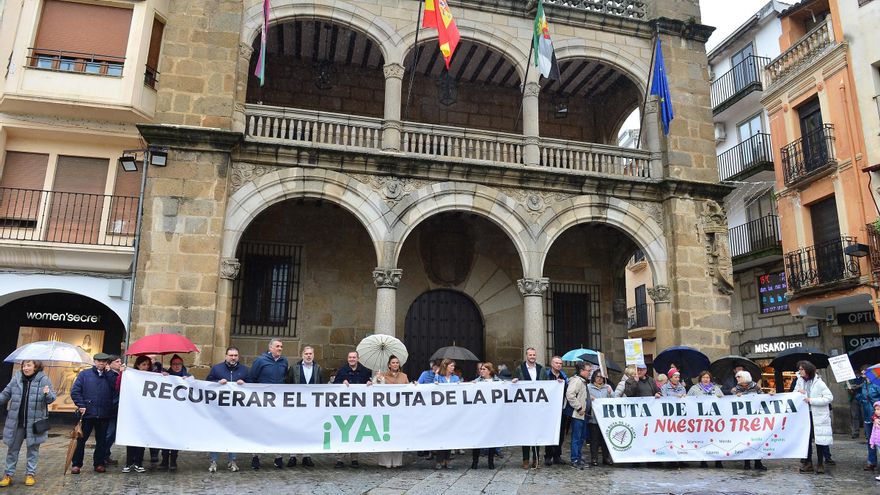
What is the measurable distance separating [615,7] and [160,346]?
1352cm

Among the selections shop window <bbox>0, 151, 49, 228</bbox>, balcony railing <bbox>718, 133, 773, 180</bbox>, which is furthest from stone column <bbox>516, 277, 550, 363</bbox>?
balcony railing <bbox>718, 133, 773, 180</bbox>

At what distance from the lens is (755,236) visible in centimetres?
2319

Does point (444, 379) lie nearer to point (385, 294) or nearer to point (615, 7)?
point (385, 294)

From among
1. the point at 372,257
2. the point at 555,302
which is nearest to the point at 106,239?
the point at 372,257

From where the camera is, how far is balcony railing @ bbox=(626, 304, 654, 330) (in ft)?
101

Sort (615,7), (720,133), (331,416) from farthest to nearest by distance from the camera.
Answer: (720,133) < (615,7) < (331,416)

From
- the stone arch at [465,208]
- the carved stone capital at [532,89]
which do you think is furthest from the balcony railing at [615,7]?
the stone arch at [465,208]

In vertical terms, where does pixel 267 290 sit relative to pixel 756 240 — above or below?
below

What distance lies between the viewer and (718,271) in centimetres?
1491

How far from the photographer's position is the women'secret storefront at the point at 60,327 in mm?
14938

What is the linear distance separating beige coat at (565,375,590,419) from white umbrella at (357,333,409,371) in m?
2.80

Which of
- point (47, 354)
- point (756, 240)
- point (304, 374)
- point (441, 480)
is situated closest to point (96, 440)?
point (47, 354)

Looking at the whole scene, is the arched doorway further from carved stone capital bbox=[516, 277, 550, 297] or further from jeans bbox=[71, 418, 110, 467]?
jeans bbox=[71, 418, 110, 467]

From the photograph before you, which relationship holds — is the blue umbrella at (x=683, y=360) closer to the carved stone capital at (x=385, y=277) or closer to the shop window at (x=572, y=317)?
the shop window at (x=572, y=317)
